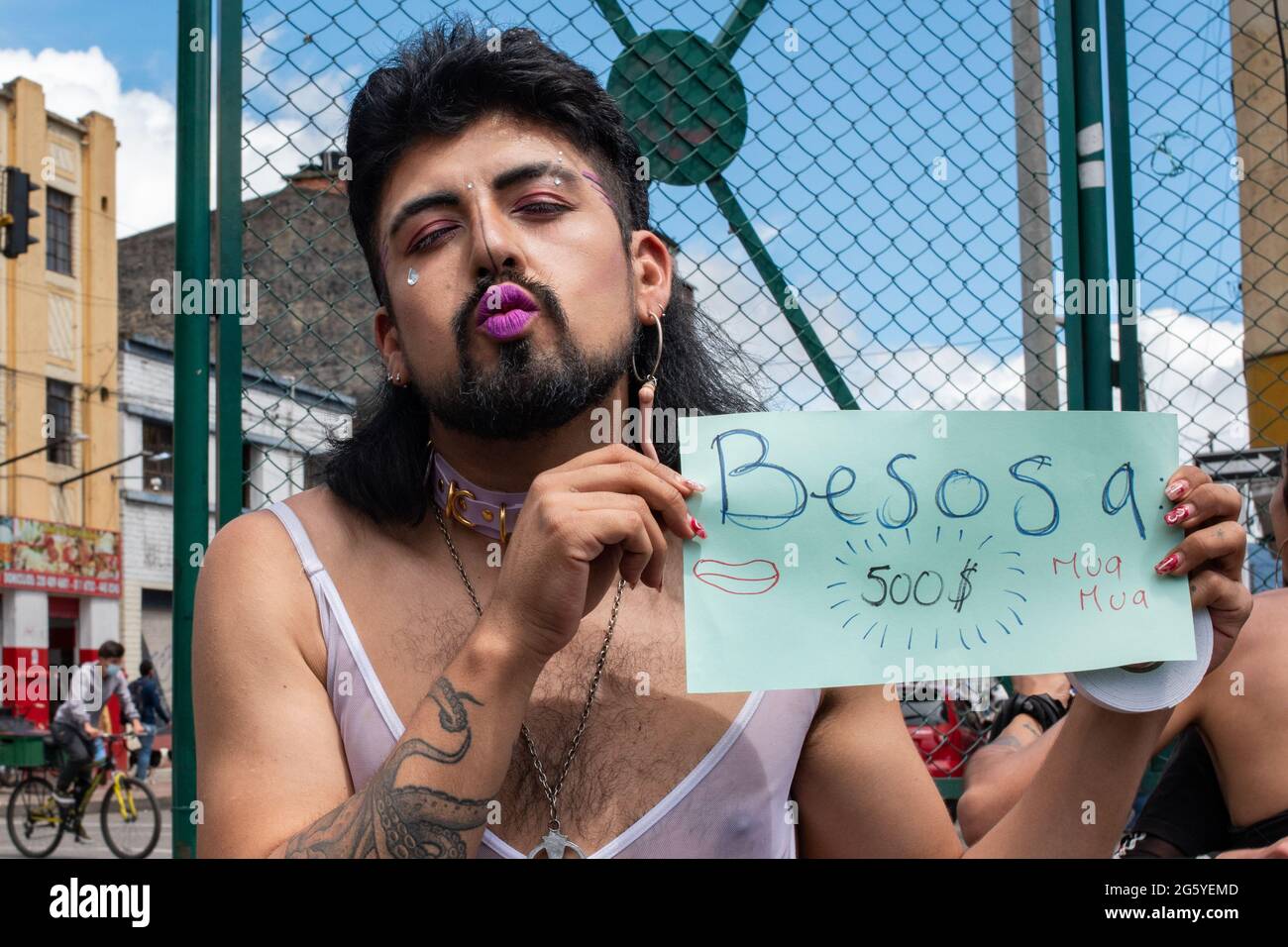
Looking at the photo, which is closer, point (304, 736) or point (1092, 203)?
point (304, 736)

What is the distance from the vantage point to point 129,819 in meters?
11.1

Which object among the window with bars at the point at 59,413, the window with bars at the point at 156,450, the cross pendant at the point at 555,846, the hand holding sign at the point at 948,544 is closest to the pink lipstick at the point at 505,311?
the hand holding sign at the point at 948,544

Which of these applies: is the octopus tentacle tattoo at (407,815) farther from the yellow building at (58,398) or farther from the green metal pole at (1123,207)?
the yellow building at (58,398)

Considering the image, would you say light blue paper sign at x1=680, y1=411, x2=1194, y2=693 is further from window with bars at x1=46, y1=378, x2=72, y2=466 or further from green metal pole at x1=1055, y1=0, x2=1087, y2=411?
window with bars at x1=46, y1=378, x2=72, y2=466

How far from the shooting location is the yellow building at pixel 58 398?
70.8 ft

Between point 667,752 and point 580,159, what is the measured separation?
0.86 meters

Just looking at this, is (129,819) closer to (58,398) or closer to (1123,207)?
(1123,207)

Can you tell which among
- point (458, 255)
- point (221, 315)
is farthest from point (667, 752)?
point (221, 315)

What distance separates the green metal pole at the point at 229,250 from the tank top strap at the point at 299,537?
63 centimetres

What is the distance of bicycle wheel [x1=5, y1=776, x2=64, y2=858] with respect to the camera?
10846 millimetres

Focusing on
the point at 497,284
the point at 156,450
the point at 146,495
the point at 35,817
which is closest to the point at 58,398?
the point at 156,450

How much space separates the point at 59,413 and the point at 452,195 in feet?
78.8

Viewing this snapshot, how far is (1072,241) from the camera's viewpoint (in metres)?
2.48
